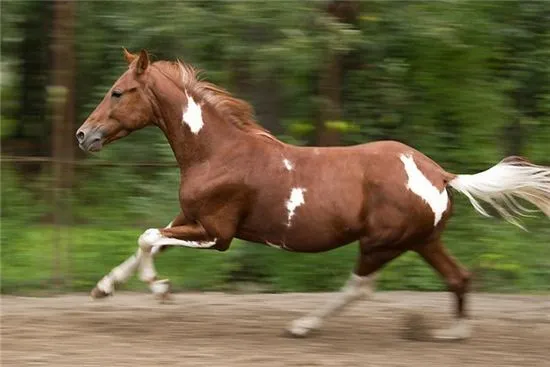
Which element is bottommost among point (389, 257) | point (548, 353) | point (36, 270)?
point (36, 270)

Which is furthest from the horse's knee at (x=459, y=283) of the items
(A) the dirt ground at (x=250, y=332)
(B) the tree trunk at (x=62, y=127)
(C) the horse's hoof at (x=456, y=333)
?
(B) the tree trunk at (x=62, y=127)

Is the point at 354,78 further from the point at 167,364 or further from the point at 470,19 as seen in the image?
the point at 167,364

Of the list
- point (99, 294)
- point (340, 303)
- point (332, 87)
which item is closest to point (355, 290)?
point (340, 303)

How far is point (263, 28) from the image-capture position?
9141 mm

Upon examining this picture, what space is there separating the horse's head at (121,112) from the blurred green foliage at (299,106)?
2154 mm

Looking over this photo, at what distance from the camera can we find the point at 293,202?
267 inches

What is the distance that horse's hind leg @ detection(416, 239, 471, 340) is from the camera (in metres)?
6.95

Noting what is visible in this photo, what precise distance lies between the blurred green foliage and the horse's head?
2.15 metres

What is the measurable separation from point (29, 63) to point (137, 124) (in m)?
4.51

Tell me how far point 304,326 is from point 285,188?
98 cm

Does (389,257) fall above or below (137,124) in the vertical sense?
below

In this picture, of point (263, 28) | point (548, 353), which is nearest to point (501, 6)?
point (263, 28)

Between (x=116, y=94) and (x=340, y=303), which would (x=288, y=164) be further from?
(x=116, y=94)

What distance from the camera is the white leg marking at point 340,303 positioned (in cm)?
697
